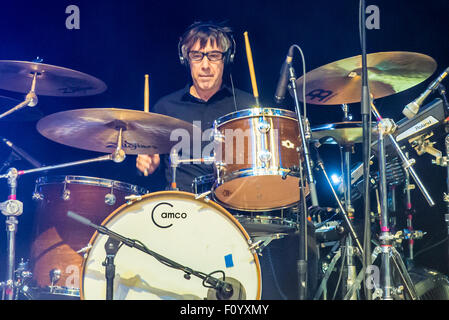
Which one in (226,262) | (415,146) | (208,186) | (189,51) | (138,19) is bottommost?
(226,262)

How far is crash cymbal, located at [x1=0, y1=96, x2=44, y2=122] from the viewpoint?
3539mm

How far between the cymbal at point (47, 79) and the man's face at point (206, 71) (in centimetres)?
67

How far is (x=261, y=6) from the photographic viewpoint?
13.6ft

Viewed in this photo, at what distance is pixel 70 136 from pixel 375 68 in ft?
6.28

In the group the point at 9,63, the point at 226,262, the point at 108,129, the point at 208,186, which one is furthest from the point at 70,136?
the point at 226,262

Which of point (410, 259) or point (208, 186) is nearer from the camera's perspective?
point (208, 186)

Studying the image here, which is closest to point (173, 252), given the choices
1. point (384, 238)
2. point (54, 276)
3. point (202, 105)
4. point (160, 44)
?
point (54, 276)

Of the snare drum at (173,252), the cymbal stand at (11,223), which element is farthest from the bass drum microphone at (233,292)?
the cymbal stand at (11,223)

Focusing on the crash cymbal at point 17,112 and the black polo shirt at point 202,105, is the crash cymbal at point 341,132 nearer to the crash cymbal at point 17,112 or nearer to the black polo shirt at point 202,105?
the black polo shirt at point 202,105

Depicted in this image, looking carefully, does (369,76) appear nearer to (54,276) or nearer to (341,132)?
(341,132)

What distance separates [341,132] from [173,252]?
132 centimetres

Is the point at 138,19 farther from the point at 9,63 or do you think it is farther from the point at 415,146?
the point at 415,146
